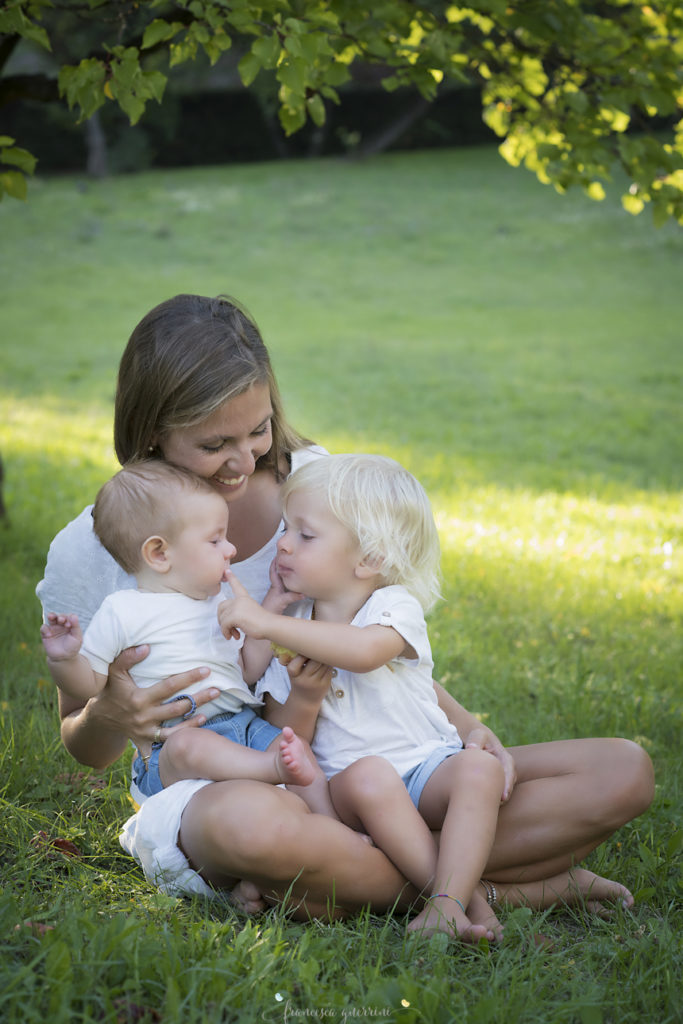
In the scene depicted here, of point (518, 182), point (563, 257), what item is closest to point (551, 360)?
point (563, 257)

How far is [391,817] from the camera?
2.37 metres

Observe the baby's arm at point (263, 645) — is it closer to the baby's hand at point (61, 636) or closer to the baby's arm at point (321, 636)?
the baby's arm at point (321, 636)

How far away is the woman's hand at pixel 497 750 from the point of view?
2561 millimetres

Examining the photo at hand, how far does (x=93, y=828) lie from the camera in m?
2.88

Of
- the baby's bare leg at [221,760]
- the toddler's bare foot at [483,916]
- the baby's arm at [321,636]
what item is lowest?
the toddler's bare foot at [483,916]

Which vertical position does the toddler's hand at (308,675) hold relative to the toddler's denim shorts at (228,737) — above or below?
above

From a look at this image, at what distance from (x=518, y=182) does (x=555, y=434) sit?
17.1 metres

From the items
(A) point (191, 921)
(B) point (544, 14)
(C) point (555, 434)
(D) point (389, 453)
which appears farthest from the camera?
(C) point (555, 434)

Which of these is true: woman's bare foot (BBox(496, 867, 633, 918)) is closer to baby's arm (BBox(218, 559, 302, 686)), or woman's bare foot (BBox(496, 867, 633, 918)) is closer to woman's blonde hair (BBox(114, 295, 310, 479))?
baby's arm (BBox(218, 559, 302, 686))

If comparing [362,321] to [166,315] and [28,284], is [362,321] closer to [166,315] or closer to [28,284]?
[28,284]

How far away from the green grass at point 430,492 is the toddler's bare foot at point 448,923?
0.13 feet

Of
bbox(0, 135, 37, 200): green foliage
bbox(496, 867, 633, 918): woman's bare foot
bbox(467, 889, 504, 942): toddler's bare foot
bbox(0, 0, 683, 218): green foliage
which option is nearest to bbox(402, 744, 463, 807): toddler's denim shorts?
bbox(467, 889, 504, 942): toddler's bare foot

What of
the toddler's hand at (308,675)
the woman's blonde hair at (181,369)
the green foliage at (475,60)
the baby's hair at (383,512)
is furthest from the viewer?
the green foliage at (475,60)

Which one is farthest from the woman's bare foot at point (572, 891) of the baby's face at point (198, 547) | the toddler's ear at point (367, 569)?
the baby's face at point (198, 547)
